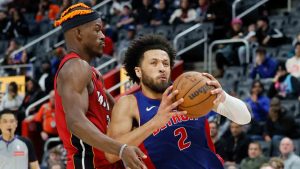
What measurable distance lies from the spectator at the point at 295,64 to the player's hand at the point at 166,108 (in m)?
7.64

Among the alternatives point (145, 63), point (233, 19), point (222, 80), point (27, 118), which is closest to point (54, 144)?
point (27, 118)

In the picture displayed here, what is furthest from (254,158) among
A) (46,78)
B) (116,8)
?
(116,8)

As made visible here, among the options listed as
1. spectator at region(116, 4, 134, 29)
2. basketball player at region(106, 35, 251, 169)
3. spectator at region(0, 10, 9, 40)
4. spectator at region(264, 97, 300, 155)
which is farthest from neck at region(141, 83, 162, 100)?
spectator at region(0, 10, 9, 40)

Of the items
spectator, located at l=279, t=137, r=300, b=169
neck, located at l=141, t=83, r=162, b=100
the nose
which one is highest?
the nose

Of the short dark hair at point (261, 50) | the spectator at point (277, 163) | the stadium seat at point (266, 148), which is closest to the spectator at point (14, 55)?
the short dark hair at point (261, 50)

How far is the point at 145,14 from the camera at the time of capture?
16.5 metres

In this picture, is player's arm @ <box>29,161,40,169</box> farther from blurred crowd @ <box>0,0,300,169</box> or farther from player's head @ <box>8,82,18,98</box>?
player's head @ <box>8,82,18,98</box>

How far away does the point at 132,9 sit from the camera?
17.2m

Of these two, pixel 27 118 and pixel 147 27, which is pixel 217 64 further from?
pixel 27 118

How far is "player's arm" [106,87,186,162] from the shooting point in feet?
16.4

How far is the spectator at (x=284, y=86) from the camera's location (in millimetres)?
12164

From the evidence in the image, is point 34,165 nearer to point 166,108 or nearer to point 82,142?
point 82,142

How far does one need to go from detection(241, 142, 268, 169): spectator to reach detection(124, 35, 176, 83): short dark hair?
4.85 m

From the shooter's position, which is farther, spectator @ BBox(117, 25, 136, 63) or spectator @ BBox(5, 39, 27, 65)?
spectator @ BBox(5, 39, 27, 65)
